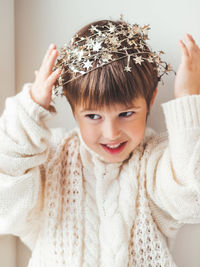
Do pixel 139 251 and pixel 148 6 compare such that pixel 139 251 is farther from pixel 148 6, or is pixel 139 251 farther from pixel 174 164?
pixel 148 6

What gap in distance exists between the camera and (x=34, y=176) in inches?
37.1

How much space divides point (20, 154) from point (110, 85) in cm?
29

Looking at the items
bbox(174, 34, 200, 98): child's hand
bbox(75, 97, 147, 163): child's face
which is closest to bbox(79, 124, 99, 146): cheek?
bbox(75, 97, 147, 163): child's face

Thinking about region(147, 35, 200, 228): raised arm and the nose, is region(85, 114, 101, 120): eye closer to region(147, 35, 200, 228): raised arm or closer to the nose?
the nose

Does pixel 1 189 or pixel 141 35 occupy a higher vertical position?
pixel 141 35

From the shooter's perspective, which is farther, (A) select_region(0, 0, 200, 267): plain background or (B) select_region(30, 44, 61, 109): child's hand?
(A) select_region(0, 0, 200, 267): plain background

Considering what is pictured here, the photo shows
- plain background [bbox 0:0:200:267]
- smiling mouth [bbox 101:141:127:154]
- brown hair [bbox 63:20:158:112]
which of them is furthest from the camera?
plain background [bbox 0:0:200:267]

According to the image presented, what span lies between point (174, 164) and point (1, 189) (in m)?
0.45

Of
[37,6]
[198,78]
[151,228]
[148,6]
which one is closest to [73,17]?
[37,6]

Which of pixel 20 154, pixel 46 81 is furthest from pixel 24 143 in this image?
pixel 46 81

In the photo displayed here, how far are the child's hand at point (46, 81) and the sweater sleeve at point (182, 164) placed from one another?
11.8 inches

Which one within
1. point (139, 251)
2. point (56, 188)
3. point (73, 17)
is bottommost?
point (139, 251)

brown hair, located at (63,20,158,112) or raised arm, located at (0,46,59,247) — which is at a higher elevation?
brown hair, located at (63,20,158,112)

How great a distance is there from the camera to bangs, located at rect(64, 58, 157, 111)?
84 centimetres
